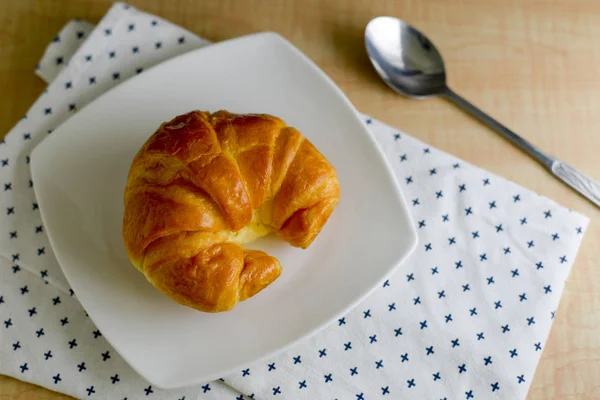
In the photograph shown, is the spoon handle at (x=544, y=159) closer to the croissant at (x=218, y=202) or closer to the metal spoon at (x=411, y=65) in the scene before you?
the metal spoon at (x=411, y=65)

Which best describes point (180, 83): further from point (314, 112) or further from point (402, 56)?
point (402, 56)

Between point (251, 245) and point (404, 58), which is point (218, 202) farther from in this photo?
point (404, 58)

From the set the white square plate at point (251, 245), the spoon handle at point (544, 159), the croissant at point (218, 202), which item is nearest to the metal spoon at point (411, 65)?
the spoon handle at point (544, 159)

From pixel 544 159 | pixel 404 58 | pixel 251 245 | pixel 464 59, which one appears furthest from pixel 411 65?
pixel 251 245

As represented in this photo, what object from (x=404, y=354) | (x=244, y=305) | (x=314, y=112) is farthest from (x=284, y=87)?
(x=404, y=354)

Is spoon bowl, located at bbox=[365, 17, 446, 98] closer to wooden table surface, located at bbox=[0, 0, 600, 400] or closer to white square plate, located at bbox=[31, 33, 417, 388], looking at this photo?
wooden table surface, located at bbox=[0, 0, 600, 400]
